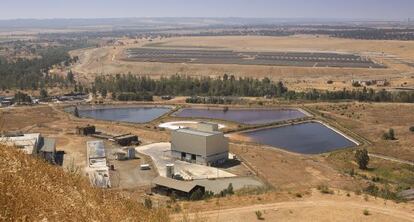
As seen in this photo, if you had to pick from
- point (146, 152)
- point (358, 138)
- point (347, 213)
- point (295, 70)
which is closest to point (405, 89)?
point (295, 70)

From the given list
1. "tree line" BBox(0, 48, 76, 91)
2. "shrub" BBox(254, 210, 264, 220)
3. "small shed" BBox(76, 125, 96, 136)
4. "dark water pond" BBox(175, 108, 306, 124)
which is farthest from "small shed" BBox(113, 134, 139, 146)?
"tree line" BBox(0, 48, 76, 91)

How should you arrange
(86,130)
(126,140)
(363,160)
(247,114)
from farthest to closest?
(247,114) < (86,130) < (126,140) < (363,160)

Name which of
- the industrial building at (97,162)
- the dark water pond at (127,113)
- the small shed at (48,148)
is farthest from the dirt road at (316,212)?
the dark water pond at (127,113)

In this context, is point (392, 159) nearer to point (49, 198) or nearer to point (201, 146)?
point (201, 146)

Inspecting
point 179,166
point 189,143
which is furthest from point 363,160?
point 179,166

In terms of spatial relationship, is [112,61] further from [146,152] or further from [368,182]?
[368,182]

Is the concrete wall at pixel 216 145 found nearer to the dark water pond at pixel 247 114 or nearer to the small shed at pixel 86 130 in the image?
the small shed at pixel 86 130

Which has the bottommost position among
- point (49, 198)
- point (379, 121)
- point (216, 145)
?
point (379, 121)
